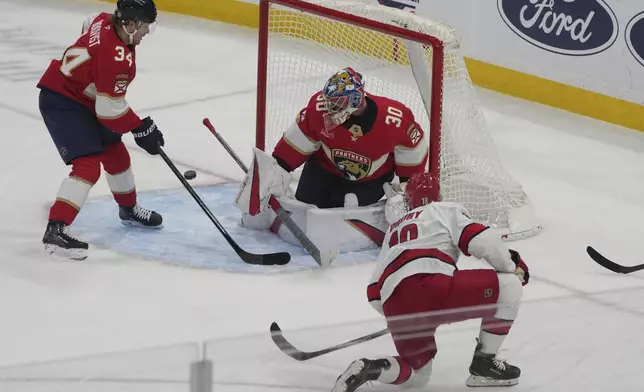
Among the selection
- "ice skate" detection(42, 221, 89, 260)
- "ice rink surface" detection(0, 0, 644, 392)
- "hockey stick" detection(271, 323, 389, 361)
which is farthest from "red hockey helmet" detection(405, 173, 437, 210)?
"ice skate" detection(42, 221, 89, 260)

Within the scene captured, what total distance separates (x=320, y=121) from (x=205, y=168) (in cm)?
122

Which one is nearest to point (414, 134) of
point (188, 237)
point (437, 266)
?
point (188, 237)

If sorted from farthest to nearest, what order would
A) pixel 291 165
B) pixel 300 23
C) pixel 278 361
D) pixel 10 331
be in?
1. pixel 300 23
2. pixel 291 165
3. pixel 10 331
4. pixel 278 361

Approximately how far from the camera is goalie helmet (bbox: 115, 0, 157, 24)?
3.98 metres

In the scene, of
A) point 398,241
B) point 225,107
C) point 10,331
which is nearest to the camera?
point 398,241

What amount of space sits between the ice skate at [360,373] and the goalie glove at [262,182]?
5.53 feet

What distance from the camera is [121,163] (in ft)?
14.3

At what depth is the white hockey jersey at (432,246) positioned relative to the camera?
9.70 ft

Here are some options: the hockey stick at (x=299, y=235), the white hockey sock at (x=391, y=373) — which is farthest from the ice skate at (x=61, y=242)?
the white hockey sock at (x=391, y=373)

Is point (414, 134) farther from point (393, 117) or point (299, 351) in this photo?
point (299, 351)

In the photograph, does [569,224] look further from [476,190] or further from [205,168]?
[205,168]

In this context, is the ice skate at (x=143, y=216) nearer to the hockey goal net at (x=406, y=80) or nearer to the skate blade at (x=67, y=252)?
the skate blade at (x=67, y=252)

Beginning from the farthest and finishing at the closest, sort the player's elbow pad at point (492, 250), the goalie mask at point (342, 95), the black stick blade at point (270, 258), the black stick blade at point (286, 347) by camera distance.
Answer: the black stick blade at point (270, 258) → the goalie mask at point (342, 95) → the player's elbow pad at point (492, 250) → the black stick blade at point (286, 347)

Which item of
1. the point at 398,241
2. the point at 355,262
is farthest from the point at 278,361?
the point at 355,262
